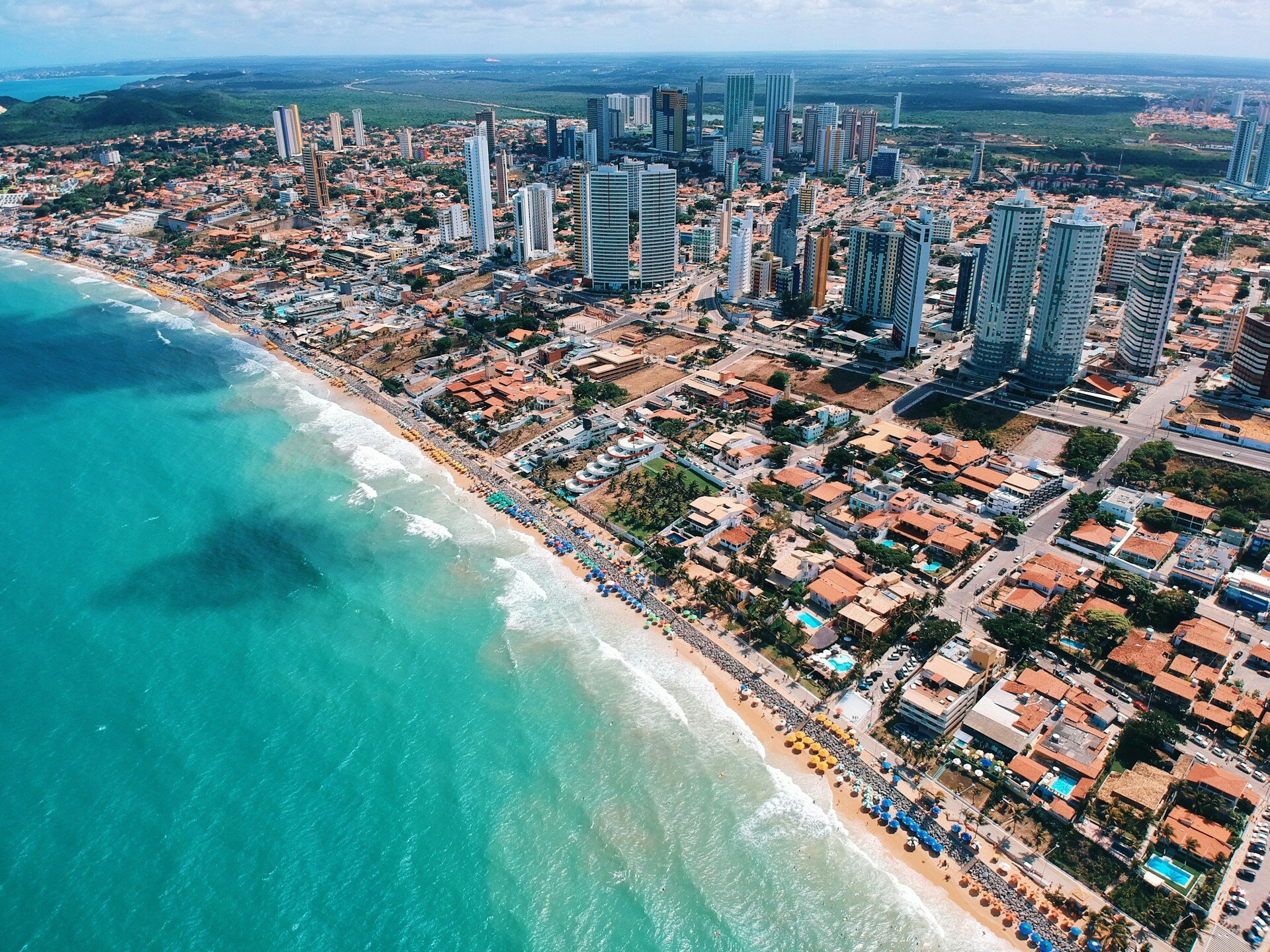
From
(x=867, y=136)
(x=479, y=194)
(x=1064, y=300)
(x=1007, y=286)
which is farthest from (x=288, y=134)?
(x=1064, y=300)

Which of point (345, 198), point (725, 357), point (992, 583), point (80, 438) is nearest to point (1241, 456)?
point (992, 583)

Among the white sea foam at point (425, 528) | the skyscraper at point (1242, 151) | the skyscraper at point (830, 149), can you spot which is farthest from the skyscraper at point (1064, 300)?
the skyscraper at point (830, 149)

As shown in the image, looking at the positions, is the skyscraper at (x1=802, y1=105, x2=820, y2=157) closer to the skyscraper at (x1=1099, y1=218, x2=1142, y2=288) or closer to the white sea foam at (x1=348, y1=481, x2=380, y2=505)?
the skyscraper at (x1=1099, y1=218, x2=1142, y2=288)

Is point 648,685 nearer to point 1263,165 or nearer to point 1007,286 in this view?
point 1007,286

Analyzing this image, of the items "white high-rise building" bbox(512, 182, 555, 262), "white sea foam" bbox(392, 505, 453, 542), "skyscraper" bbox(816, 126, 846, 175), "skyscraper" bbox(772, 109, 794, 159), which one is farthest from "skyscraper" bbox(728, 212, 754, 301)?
"skyscraper" bbox(772, 109, 794, 159)

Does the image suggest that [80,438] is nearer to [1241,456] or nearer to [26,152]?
[1241,456]

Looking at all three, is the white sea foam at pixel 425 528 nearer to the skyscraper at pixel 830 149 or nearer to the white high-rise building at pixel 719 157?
the white high-rise building at pixel 719 157
